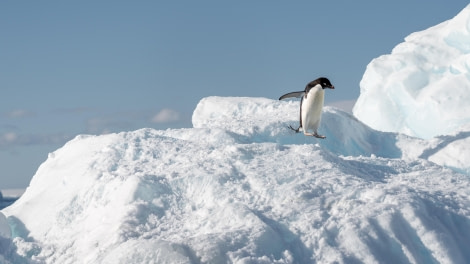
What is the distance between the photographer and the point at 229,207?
33.8 ft

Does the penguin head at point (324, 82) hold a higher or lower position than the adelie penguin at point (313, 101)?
higher

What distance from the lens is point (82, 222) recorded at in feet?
37.5

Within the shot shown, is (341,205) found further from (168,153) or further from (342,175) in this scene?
(168,153)

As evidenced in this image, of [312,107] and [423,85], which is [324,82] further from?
[423,85]

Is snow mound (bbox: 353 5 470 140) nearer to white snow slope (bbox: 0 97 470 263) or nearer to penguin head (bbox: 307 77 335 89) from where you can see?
white snow slope (bbox: 0 97 470 263)

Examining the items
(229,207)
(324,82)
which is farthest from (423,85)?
(229,207)

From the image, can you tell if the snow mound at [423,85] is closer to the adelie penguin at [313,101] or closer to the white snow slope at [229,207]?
the white snow slope at [229,207]

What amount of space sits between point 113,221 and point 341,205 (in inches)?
143

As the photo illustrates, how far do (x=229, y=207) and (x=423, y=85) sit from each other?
52.4 feet

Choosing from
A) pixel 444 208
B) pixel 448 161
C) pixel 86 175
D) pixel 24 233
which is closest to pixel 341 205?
pixel 444 208

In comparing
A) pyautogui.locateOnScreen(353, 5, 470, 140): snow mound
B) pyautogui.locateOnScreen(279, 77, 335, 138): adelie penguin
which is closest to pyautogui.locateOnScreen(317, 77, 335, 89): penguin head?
pyautogui.locateOnScreen(279, 77, 335, 138): adelie penguin

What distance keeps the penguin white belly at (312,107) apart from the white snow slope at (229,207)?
123cm

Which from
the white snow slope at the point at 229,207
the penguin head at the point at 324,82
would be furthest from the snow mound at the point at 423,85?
the penguin head at the point at 324,82

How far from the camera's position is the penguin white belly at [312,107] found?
395 inches
